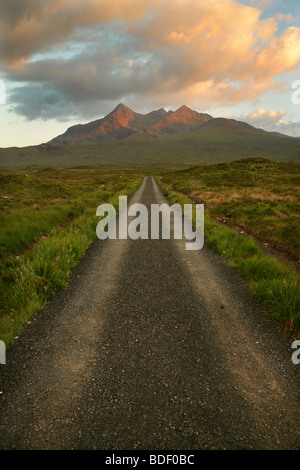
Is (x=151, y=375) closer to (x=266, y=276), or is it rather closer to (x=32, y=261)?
(x=266, y=276)

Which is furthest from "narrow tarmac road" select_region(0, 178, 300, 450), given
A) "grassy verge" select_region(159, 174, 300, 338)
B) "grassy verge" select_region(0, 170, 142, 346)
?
"grassy verge" select_region(0, 170, 142, 346)

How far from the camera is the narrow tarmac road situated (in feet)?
9.65

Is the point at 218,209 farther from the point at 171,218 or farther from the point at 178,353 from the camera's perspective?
the point at 178,353

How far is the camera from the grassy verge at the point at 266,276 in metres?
5.14

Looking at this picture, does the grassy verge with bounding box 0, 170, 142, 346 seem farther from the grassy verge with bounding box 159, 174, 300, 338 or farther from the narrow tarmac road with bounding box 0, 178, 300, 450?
the grassy verge with bounding box 159, 174, 300, 338

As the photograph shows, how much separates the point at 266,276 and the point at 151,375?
16.7ft

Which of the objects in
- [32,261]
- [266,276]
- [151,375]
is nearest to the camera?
[151,375]

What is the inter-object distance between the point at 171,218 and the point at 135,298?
1005cm

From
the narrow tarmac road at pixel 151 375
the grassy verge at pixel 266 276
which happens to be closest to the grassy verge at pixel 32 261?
the narrow tarmac road at pixel 151 375

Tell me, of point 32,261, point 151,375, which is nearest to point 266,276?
point 151,375

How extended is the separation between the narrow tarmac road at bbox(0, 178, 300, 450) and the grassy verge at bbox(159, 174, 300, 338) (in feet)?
1.02

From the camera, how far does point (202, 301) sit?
19.6 ft

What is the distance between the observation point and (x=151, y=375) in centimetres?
379
